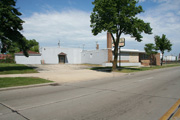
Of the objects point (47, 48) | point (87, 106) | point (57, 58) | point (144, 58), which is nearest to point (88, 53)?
point (57, 58)

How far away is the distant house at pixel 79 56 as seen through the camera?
113ft

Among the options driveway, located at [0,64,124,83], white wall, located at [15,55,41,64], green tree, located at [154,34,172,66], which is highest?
green tree, located at [154,34,172,66]

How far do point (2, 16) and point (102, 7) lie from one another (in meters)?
12.3

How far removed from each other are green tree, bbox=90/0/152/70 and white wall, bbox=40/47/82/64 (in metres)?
21.8

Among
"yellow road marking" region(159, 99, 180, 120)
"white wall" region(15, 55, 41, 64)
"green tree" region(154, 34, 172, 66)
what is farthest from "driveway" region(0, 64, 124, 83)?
"green tree" region(154, 34, 172, 66)

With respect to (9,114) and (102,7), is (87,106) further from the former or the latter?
(102,7)

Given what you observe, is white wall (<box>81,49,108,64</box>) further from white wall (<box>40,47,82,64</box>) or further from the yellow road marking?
the yellow road marking

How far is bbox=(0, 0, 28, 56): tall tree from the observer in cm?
1792

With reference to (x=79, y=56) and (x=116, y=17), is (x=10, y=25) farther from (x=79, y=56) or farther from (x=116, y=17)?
(x=79, y=56)

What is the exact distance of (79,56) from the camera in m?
43.2

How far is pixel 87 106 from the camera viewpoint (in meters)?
5.64

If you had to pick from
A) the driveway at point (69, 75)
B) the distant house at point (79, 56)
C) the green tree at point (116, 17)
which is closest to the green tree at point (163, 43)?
the distant house at point (79, 56)

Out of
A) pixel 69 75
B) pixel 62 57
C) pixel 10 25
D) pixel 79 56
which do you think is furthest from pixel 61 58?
pixel 69 75

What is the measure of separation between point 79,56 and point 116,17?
2627cm
